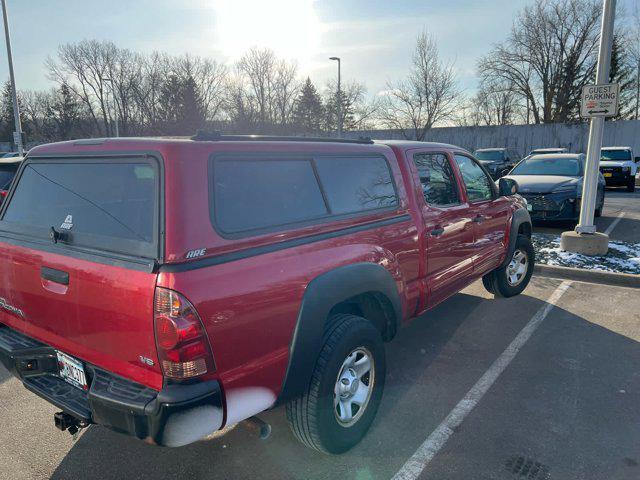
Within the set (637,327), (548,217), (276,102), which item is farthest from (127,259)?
(276,102)

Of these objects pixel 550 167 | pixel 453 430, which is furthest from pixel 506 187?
pixel 550 167

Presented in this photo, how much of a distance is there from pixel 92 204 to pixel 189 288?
0.88 meters

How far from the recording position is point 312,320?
7.72 ft

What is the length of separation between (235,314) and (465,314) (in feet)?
11.9

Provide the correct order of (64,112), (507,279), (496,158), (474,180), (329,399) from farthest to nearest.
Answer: (64,112) < (496,158) < (507,279) < (474,180) < (329,399)

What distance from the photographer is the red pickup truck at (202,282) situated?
1908 millimetres

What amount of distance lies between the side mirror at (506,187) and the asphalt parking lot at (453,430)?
1.57m

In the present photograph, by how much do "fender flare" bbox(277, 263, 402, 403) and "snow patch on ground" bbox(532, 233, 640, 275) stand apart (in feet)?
16.7

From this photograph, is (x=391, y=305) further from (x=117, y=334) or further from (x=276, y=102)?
(x=276, y=102)

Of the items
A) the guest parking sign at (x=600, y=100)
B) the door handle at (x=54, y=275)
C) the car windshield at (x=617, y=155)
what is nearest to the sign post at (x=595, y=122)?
the guest parking sign at (x=600, y=100)

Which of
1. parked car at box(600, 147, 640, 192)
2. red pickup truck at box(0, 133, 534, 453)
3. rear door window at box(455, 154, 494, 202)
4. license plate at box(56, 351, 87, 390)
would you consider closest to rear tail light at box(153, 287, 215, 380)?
red pickup truck at box(0, 133, 534, 453)

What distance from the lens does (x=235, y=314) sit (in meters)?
1.99

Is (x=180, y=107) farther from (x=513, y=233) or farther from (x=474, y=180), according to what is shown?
(x=474, y=180)

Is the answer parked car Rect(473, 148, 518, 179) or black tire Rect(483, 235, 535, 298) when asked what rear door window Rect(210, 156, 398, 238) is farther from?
parked car Rect(473, 148, 518, 179)
